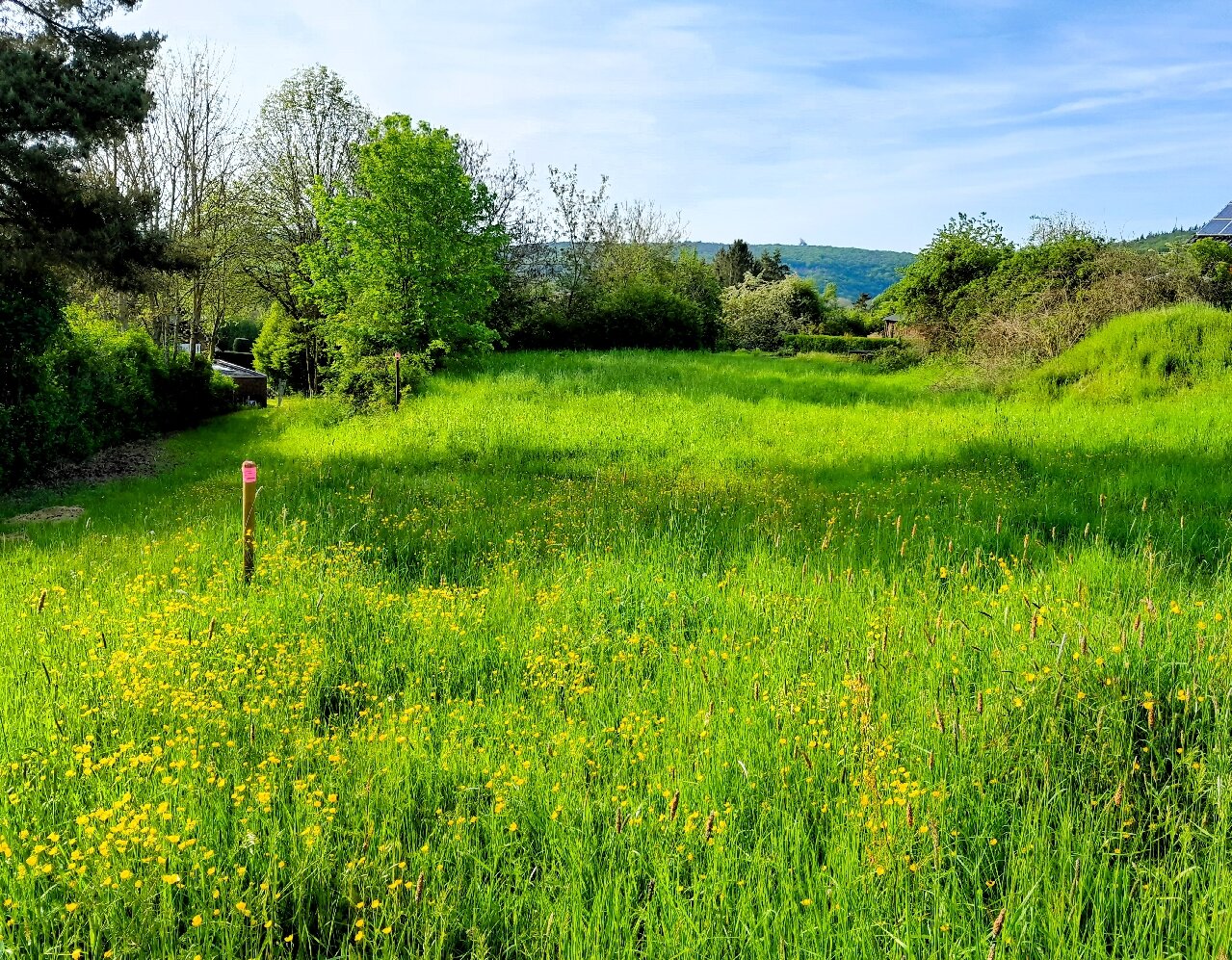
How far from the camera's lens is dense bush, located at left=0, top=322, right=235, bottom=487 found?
13.6 metres

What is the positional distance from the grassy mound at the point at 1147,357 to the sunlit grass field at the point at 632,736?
23.4ft

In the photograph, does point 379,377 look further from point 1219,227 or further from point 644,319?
point 1219,227

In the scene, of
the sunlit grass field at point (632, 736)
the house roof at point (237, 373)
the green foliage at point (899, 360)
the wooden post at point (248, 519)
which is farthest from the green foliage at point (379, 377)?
the house roof at point (237, 373)

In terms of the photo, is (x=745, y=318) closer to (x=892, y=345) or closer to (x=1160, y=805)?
(x=892, y=345)

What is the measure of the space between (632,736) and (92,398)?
18.5m

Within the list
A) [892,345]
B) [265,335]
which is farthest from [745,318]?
[265,335]

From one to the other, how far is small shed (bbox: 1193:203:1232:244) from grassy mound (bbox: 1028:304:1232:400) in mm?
55407

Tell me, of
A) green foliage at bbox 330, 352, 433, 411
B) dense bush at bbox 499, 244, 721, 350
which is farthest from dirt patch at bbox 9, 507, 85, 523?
dense bush at bbox 499, 244, 721, 350

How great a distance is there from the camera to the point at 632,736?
3.82 meters

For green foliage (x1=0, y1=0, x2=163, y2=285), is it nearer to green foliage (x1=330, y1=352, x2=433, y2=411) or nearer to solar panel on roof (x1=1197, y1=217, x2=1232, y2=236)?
green foliage (x1=330, y1=352, x2=433, y2=411)

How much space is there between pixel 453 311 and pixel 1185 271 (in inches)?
793

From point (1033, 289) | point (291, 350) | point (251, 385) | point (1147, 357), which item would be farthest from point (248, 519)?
point (251, 385)

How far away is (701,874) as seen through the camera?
281 centimetres

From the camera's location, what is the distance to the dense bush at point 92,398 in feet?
44.7
